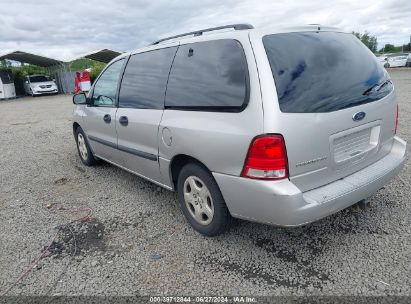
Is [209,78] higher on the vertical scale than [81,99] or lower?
higher

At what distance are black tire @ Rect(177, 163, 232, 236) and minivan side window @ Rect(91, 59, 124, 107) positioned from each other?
157 cm

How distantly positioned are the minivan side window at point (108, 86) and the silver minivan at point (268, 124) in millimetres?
846

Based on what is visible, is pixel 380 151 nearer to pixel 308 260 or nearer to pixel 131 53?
pixel 308 260

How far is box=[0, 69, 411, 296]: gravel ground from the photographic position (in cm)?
245

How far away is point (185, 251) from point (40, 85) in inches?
985

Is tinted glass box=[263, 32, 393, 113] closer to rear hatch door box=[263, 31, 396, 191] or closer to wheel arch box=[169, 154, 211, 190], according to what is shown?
rear hatch door box=[263, 31, 396, 191]

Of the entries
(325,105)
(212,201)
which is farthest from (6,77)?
(325,105)

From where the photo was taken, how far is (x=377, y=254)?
2.67 meters

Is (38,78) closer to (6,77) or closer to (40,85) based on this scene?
(40,85)

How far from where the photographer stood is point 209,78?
277cm

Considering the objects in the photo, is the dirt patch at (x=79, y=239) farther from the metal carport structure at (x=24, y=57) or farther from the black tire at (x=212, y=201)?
the metal carport structure at (x=24, y=57)

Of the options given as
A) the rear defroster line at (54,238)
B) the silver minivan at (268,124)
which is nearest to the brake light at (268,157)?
the silver minivan at (268,124)

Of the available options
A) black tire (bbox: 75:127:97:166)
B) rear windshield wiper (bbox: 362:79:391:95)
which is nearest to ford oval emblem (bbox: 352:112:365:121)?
rear windshield wiper (bbox: 362:79:391:95)

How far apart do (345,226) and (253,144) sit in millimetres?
1408
